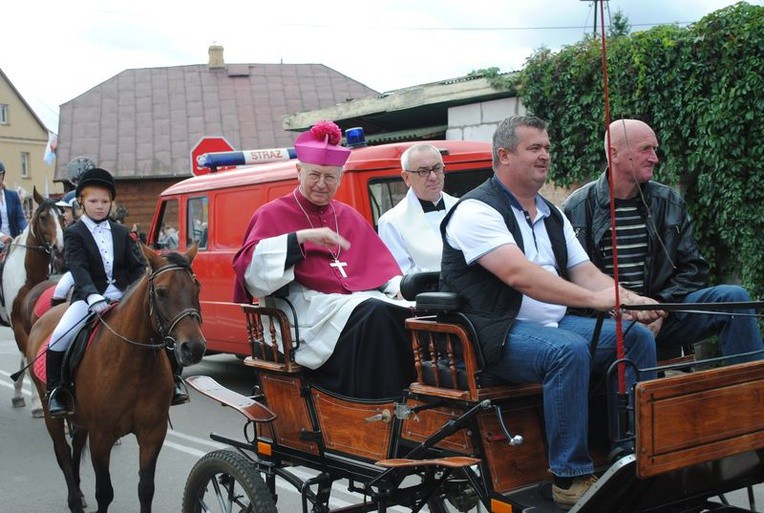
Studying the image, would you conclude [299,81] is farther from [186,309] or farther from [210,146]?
[186,309]

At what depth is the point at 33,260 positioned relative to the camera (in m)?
9.38

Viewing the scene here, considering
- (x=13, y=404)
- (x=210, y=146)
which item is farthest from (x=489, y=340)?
(x=210, y=146)

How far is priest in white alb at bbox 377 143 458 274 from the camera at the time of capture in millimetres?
6023

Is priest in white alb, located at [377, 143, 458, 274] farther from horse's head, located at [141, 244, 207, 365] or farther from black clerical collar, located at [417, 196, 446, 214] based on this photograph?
horse's head, located at [141, 244, 207, 365]

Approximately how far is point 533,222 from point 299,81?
112 ft

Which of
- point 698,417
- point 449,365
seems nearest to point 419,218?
point 449,365

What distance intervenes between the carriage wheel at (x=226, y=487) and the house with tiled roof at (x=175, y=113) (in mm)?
27730

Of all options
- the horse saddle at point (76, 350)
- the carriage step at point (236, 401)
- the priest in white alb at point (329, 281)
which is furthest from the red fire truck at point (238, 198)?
the priest in white alb at point (329, 281)

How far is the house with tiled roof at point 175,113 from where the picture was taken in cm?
3234

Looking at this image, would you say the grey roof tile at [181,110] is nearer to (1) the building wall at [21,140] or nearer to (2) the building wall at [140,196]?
(2) the building wall at [140,196]

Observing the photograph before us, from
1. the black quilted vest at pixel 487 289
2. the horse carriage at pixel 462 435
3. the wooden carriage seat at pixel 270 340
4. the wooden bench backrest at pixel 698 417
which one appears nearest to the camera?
the wooden bench backrest at pixel 698 417

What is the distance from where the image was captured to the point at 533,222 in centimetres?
394

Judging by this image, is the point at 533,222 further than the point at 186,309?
No

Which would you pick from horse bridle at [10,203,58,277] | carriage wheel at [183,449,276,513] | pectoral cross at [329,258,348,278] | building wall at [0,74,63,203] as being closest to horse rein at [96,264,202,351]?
carriage wheel at [183,449,276,513]
